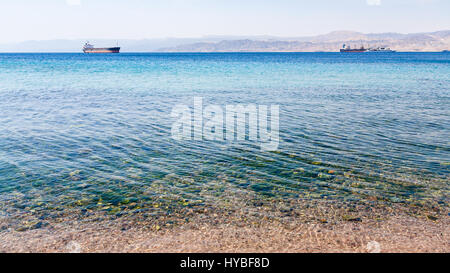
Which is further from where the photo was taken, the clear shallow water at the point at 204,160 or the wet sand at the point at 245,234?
the clear shallow water at the point at 204,160

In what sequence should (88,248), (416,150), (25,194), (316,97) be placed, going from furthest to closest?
(316,97) → (416,150) → (25,194) → (88,248)

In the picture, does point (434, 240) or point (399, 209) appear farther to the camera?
point (399, 209)

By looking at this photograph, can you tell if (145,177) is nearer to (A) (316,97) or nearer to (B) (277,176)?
(B) (277,176)

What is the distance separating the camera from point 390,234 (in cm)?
866

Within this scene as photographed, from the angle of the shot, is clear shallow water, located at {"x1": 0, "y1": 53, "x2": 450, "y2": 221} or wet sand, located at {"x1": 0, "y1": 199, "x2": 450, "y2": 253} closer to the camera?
wet sand, located at {"x1": 0, "y1": 199, "x2": 450, "y2": 253}

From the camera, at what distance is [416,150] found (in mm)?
15156

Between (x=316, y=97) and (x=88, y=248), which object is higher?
(x=316, y=97)

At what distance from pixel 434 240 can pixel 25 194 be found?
39.7 feet

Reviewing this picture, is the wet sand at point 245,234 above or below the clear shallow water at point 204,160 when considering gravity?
below

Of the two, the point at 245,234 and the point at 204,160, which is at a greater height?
the point at 204,160

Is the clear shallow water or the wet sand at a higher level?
the clear shallow water

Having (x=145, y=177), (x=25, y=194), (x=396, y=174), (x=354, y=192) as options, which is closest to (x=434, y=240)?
(x=354, y=192)

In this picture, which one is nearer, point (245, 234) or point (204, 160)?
point (245, 234)

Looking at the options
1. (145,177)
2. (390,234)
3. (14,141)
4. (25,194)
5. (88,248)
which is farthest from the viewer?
(14,141)
